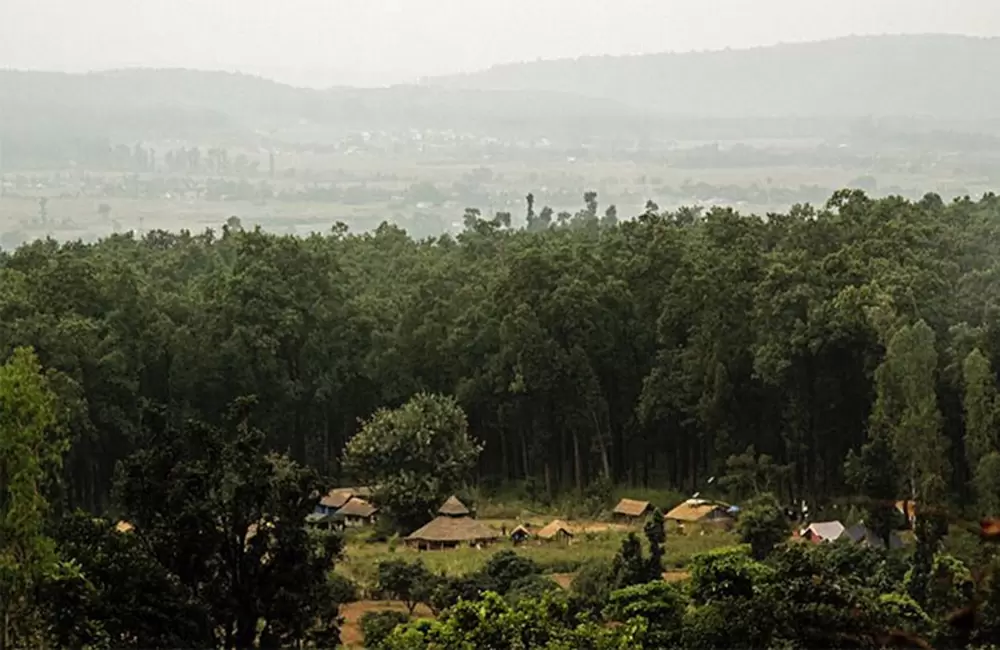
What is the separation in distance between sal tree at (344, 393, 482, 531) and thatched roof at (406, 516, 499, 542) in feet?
2.70

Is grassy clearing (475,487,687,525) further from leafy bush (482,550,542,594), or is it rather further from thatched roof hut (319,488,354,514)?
leafy bush (482,550,542,594)

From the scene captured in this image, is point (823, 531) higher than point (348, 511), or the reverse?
point (823, 531)

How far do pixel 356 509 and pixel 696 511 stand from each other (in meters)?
5.86

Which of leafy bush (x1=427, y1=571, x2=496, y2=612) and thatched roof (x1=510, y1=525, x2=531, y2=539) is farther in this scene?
thatched roof (x1=510, y1=525, x2=531, y2=539)

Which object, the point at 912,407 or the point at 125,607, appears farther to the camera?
the point at 912,407

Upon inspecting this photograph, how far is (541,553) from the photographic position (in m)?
20.9

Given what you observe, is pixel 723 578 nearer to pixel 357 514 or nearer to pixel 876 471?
pixel 876 471

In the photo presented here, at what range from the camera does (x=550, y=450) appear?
91.5ft

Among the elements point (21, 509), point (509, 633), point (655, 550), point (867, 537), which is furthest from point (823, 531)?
point (21, 509)

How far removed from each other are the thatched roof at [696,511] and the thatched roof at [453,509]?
3426 millimetres

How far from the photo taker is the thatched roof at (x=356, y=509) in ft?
80.4

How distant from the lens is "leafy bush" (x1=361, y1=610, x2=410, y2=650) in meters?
14.7

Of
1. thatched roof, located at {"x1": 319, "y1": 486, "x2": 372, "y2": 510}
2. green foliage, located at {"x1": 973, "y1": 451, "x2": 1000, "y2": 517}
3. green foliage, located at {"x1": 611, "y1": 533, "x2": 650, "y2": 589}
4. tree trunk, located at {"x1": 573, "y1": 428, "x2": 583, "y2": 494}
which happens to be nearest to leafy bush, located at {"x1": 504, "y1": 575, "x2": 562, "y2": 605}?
green foliage, located at {"x1": 611, "y1": 533, "x2": 650, "y2": 589}

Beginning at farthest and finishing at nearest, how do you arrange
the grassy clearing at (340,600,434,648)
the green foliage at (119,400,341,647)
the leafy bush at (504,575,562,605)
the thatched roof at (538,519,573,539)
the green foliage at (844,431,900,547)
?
1. the thatched roof at (538,519,573,539)
2. the green foliage at (844,431,900,547)
3. the leafy bush at (504,575,562,605)
4. the grassy clearing at (340,600,434,648)
5. the green foliage at (119,400,341,647)
